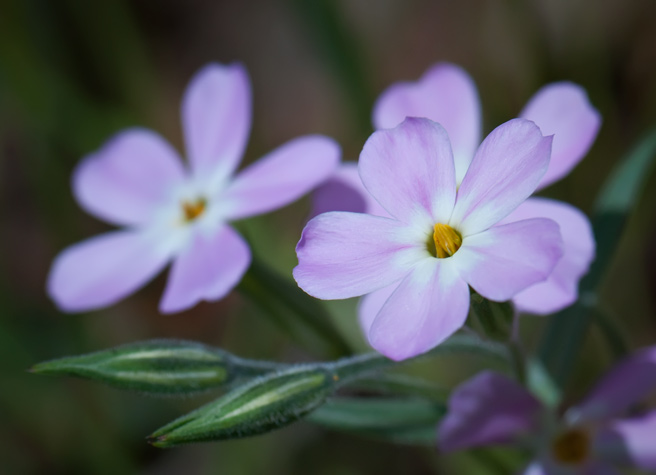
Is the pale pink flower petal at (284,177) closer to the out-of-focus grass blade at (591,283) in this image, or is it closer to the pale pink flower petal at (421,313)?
the pale pink flower petal at (421,313)

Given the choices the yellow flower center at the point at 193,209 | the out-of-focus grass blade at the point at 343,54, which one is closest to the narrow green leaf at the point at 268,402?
the yellow flower center at the point at 193,209

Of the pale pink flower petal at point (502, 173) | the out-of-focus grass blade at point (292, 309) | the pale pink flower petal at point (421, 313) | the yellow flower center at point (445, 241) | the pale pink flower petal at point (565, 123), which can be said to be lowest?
the out-of-focus grass blade at point (292, 309)

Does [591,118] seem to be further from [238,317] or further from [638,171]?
[238,317]

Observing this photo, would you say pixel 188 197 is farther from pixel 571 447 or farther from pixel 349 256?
pixel 571 447

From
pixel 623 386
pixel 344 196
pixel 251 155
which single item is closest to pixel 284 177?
pixel 344 196

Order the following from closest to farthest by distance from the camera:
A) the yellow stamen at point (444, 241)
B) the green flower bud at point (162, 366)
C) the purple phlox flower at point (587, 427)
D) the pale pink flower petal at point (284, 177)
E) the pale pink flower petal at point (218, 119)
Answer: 1. the yellow stamen at point (444, 241)
2. the green flower bud at point (162, 366)
3. the purple phlox flower at point (587, 427)
4. the pale pink flower petal at point (284, 177)
5. the pale pink flower petal at point (218, 119)
